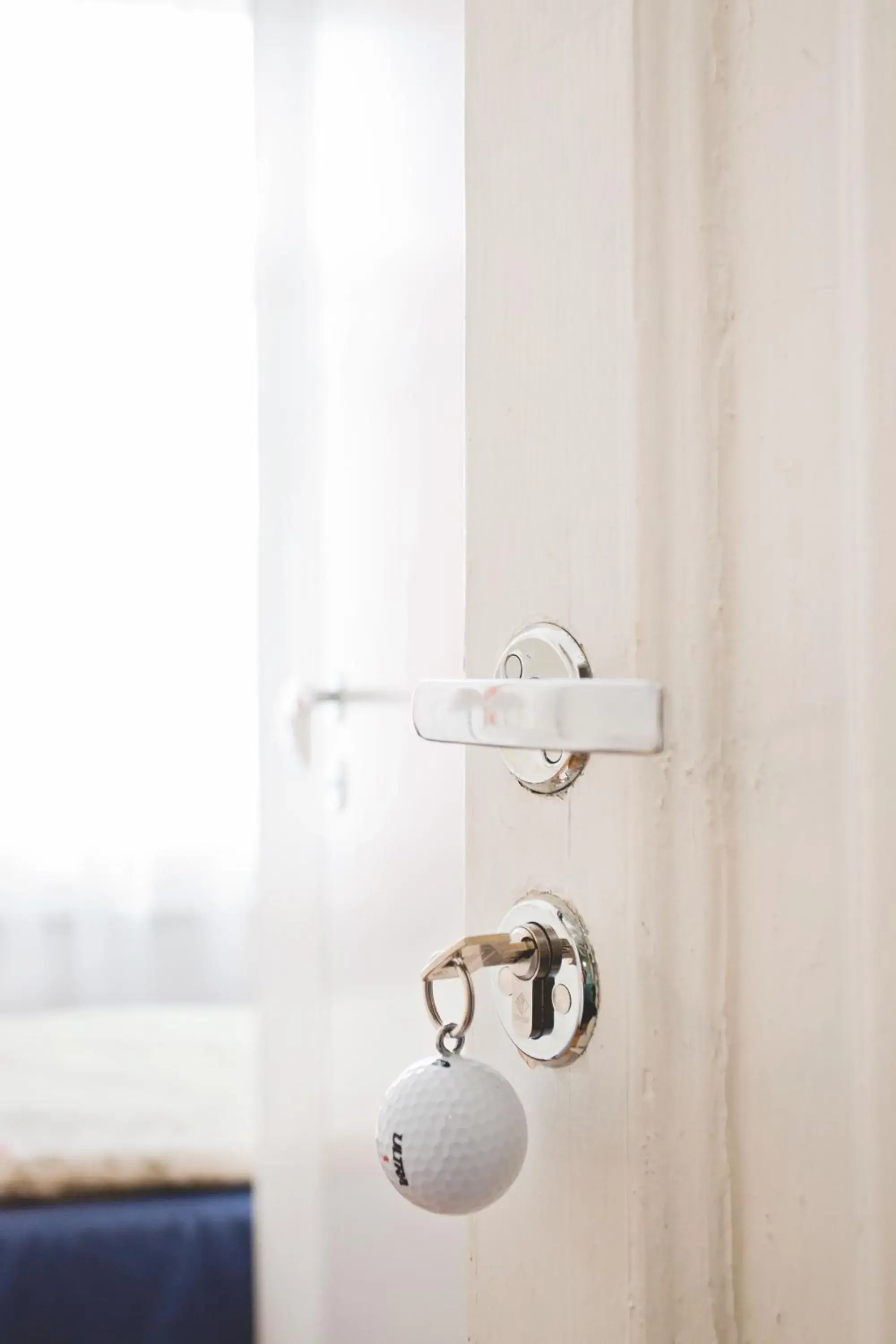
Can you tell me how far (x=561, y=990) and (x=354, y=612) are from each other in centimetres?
47

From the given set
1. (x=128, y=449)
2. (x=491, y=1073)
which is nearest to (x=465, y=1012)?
(x=491, y=1073)

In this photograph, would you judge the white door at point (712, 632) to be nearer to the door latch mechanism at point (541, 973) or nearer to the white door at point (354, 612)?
the door latch mechanism at point (541, 973)

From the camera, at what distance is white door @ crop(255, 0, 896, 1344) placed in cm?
25

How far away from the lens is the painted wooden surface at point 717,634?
250 millimetres

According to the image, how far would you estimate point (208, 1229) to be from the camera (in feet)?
3.71

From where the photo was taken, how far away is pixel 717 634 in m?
0.28

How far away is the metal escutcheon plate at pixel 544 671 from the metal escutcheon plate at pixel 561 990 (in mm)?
35

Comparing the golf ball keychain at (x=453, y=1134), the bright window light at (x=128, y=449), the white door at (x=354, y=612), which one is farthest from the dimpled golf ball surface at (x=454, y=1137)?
the bright window light at (x=128, y=449)

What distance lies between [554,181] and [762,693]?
17cm

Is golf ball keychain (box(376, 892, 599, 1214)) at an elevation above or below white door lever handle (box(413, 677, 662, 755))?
below

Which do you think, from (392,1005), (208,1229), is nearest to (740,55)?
(392,1005)

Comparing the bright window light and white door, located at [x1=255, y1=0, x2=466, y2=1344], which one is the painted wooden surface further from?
the bright window light

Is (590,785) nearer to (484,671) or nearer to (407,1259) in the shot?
(484,671)

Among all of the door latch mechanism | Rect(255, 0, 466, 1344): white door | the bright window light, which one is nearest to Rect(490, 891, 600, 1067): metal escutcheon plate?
the door latch mechanism
